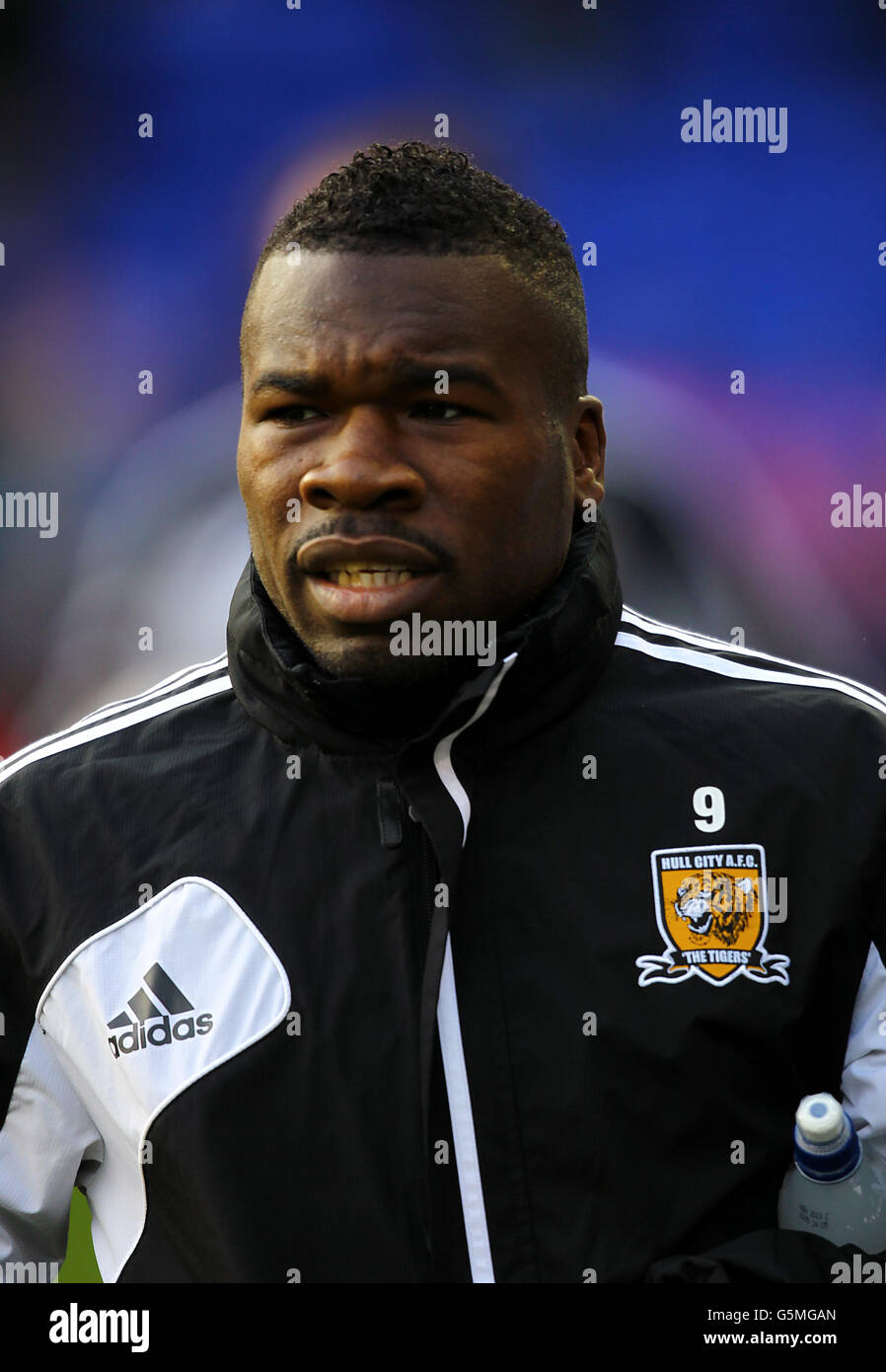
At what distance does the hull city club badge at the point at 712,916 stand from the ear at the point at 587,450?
0.40 meters

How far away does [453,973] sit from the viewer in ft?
4.39

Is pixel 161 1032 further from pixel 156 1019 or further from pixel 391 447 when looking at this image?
pixel 391 447

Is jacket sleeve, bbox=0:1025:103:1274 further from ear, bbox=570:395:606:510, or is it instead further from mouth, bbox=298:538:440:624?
ear, bbox=570:395:606:510

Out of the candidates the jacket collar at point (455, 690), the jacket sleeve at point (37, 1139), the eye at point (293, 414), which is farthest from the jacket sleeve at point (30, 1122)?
the eye at point (293, 414)

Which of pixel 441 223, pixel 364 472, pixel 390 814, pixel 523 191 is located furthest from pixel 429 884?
pixel 523 191

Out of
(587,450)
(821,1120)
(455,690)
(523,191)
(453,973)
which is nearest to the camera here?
(821,1120)

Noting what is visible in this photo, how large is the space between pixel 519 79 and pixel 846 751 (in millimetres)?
2153

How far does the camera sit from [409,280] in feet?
4.55

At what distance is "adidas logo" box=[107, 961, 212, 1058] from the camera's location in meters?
1.35

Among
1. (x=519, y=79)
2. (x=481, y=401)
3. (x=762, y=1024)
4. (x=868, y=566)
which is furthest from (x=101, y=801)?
(x=519, y=79)

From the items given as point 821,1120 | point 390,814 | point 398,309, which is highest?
point 398,309

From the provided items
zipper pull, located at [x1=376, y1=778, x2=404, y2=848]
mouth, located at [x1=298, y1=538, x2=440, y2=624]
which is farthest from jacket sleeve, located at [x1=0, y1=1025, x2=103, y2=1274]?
mouth, located at [x1=298, y1=538, x2=440, y2=624]

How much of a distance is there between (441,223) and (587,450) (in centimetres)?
30

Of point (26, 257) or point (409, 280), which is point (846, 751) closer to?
point (409, 280)
